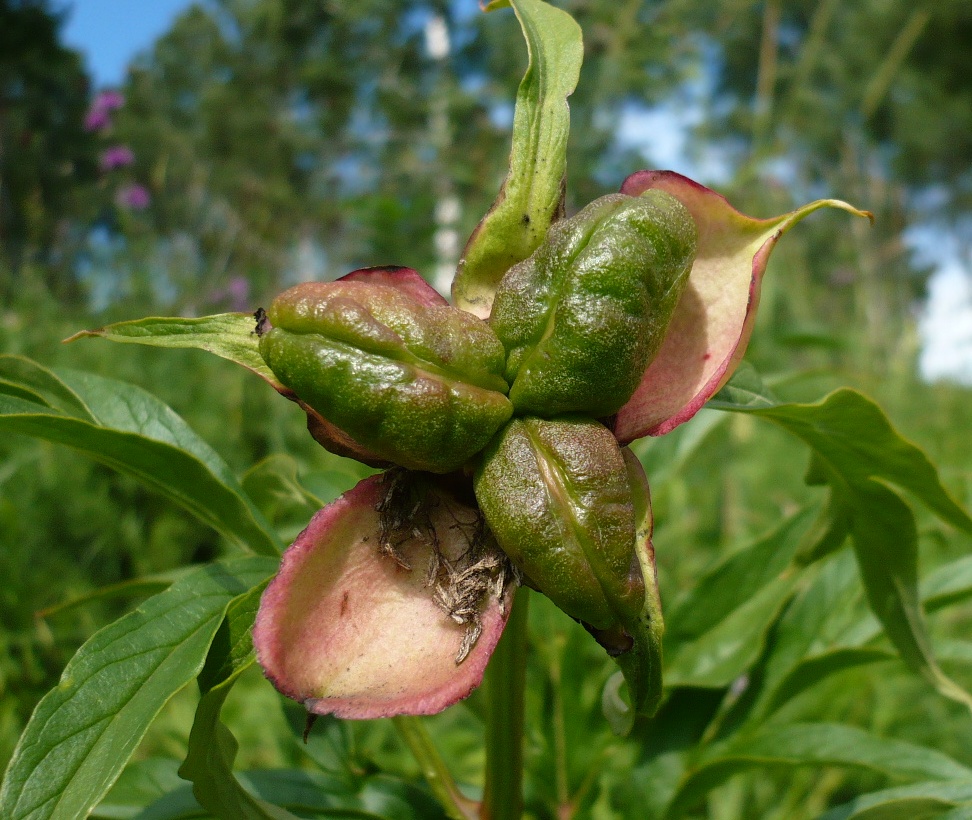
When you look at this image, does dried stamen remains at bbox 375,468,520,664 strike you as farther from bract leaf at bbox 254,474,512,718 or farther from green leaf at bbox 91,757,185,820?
green leaf at bbox 91,757,185,820

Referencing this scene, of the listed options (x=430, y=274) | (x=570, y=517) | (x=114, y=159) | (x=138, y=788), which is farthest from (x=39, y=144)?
(x=570, y=517)

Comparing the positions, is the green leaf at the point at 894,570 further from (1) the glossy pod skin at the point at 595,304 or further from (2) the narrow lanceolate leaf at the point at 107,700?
(2) the narrow lanceolate leaf at the point at 107,700

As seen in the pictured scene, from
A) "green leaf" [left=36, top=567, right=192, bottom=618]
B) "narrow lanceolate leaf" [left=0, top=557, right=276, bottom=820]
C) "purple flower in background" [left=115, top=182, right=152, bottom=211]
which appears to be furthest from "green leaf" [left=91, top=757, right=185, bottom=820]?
"purple flower in background" [left=115, top=182, right=152, bottom=211]

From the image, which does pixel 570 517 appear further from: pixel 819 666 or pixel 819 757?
pixel 819 666

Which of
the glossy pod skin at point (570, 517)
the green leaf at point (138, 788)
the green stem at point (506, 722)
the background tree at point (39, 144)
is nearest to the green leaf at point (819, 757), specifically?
the green stem at point (506, 722)

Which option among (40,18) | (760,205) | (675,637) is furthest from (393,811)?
(40,18)

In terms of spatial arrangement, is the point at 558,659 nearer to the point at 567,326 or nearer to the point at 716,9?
the point at 567,326
